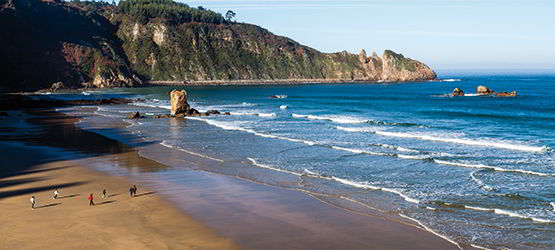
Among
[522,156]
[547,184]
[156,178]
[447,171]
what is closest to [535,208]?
[547,184]

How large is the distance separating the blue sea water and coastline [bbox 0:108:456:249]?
1.54 meters

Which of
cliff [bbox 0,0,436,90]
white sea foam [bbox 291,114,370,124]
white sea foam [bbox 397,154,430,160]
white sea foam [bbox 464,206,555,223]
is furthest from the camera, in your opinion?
cliff [bbox 0,0,436,90]

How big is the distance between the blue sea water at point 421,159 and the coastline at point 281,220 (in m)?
1.54

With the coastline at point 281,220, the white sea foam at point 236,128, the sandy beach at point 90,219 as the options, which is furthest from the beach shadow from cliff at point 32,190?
the white sea foam at point 236,128

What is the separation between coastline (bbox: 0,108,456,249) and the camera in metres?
18.8

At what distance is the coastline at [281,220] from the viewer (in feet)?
61.8

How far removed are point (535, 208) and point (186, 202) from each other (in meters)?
15.2

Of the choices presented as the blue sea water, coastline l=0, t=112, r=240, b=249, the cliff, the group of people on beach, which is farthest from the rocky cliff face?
the group of people on beach

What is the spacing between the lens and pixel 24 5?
16825cm

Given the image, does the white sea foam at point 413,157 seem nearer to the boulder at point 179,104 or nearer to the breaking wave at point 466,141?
the breaking wave at point 466,141

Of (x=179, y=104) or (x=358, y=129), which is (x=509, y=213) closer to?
(x=358, y=129)

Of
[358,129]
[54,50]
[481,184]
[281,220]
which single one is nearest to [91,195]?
[281,220]

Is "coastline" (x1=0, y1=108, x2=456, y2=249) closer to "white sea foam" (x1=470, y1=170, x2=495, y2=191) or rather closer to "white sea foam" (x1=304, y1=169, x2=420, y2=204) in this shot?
"white sea foam" (x1=304, y1=169, x2=420, y2=204)

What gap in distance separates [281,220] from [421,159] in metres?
16.0
